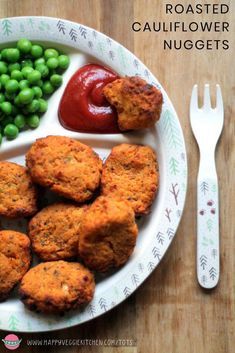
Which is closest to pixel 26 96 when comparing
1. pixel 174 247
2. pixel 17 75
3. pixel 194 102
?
pixel 17 75

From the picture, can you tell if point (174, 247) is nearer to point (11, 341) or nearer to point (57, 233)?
point (57, 233)

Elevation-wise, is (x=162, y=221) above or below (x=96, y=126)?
below

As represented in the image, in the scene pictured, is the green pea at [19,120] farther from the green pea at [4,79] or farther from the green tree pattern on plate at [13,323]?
the green tree pattern on plate at [13,323]

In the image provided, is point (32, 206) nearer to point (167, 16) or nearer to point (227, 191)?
point (227, 191)

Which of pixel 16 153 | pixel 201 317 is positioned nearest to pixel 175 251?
pixel 201 317

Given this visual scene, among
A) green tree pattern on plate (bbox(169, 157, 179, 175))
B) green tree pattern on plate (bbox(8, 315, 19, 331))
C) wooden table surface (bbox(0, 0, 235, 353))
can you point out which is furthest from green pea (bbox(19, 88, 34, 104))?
green tree pattern on plate (bbox(8, 315, 19, 331))

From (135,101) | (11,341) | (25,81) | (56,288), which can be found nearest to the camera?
(56,288)

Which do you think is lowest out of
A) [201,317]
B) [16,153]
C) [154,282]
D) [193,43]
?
[201,317]
